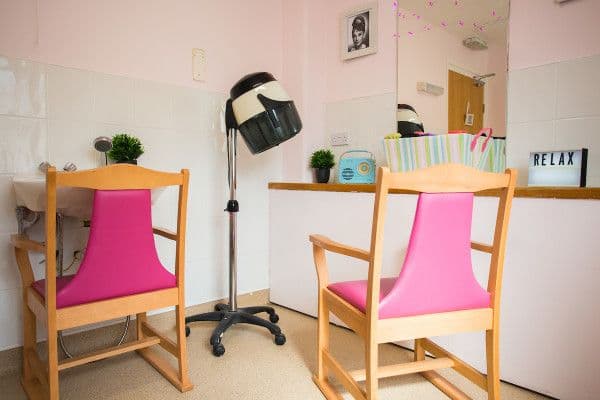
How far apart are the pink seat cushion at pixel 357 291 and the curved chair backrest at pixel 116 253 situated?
0.72 m

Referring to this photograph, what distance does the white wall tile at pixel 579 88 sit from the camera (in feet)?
5.39

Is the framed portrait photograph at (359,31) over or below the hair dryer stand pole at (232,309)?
over

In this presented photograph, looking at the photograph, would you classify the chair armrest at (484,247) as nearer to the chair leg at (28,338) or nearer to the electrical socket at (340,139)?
the electrical socket at (340,139)

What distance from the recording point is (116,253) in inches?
53.7

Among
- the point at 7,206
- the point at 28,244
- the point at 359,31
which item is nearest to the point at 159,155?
the point at 7,206

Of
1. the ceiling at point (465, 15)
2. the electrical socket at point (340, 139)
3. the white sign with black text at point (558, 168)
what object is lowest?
the white sign with black text at point (558, 168)

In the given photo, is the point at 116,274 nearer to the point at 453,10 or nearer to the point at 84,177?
the point at 84,177

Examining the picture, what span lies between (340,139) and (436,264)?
1612 mm

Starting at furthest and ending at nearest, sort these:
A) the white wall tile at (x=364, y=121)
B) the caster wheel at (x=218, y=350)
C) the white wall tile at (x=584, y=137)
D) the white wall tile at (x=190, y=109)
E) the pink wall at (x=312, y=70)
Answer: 1. the pink wall at (x=312, y=70)
2. the white wall tile at (x=364, y=121)
3. the white wall tile at (x=190, y=109)
4. the caster wheel at (x=218, y=350)
5. the white wall tile at (x=584, y=137)

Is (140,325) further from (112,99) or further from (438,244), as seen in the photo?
(438,244)

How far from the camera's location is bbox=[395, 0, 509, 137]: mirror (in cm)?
192

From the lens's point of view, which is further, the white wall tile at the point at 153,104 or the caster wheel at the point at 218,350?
the white wall tile at the point at 153,104

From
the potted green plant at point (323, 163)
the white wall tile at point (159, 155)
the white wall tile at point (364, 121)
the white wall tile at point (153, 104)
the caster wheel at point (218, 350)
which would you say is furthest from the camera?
the potted green plant at point (323, 163)

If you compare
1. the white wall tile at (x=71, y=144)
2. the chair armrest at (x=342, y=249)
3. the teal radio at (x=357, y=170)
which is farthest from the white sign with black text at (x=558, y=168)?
the white wall tile at (x=71, y=144)
